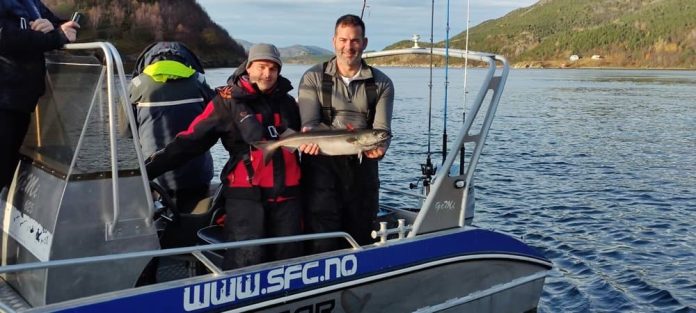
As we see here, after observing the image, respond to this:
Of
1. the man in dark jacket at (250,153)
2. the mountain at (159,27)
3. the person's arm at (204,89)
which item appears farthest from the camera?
the mountain at (159,27)

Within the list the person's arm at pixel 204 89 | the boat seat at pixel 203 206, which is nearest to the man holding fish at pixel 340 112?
the boat seat at pixel 203 206

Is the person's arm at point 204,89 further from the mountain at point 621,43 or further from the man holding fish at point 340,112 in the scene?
the mountain at point 621,43

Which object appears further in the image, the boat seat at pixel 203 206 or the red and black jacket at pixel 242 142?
the boat seat at pixel 203 206

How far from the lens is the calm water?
905 centimetres

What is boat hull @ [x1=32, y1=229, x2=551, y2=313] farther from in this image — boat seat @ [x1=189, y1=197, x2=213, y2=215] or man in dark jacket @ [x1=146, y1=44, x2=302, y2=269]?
boat seat @ [x1=189, y1=197, x2=213, y2=215]

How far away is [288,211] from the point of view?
4773 millimetres

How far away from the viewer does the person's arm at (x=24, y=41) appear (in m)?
4.00

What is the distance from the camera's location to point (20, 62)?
4203 millimetres

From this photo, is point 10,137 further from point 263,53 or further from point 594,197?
point 594,197

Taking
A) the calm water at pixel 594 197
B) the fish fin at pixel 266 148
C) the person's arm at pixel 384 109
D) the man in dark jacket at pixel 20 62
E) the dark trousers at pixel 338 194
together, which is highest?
the man in dark jacket at pixel 20 62

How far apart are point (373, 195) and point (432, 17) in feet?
10.7

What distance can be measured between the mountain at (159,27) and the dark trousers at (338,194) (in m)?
60.3

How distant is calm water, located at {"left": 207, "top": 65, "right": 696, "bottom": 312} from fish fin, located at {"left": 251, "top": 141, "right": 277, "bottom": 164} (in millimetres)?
2920

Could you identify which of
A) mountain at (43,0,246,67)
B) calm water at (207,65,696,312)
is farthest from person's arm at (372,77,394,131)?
mountain at (43,0,246,67)
